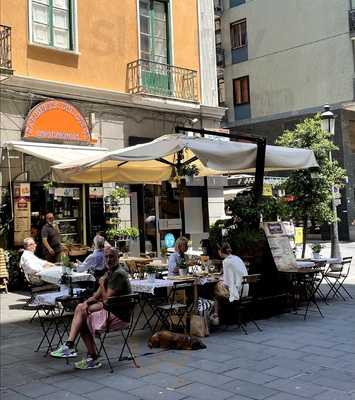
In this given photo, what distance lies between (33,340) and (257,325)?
3207 mm

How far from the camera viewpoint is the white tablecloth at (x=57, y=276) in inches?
347

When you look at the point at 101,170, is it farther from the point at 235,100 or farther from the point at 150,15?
the point at 235,100

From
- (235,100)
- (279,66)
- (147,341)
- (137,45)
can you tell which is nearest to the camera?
(147,341)

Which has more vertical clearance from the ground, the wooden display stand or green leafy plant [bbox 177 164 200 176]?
green leafy plant [bbox 177 164 200 176]

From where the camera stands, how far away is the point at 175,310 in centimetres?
783

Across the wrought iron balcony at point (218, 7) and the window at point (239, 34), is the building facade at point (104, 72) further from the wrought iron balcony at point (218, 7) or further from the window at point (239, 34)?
the wrought iron balcony at point (218, 7)

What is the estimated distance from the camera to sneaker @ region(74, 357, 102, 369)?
6.27m

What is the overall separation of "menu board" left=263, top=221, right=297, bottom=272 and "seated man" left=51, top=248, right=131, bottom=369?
3.47 m

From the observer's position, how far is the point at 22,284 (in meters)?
12.9

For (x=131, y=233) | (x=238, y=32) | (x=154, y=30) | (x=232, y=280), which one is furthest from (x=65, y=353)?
(x=238, y=32)

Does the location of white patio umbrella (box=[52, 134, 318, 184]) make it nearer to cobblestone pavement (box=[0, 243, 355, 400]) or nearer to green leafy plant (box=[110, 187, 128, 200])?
green leafy plant (box=[110, 187, 128, 200])

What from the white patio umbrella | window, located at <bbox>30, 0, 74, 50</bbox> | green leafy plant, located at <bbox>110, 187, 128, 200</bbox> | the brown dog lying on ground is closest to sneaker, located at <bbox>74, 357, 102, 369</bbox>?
the brown dog lying on ground

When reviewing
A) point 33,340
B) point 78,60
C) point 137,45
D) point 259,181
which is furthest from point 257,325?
point 137,45

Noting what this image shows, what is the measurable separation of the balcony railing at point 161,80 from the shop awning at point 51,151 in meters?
3.13
